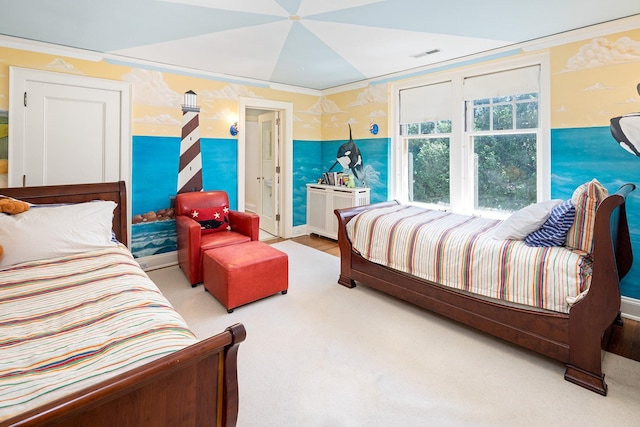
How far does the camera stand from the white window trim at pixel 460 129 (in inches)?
127

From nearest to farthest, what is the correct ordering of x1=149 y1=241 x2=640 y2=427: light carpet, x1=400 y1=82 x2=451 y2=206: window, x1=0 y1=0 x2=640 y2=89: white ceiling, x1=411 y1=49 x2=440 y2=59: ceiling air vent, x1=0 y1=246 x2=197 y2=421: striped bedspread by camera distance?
A: x1=0 y1=246 x2=197 y2=421: striped bedspread, x1=149 y1=241 x2=640 y2=427: light carpet, x1=0 y1=0 x2=640 y2=89: white ceiling, x1=411 y1=49 x2=440 y2=59: ceiling air vent, x1=400 y1=82 x2=451 y2=206: window

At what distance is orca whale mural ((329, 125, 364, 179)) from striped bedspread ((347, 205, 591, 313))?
68.6 inches

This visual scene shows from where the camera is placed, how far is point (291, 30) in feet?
9.84

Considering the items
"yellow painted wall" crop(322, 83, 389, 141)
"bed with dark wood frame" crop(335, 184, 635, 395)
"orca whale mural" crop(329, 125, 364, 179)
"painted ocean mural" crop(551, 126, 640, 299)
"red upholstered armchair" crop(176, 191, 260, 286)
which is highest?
"yellow painted wall" crop(322, 83, 389, 141)

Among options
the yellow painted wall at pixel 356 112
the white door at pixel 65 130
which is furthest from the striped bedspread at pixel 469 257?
the white door at pixel 65 130

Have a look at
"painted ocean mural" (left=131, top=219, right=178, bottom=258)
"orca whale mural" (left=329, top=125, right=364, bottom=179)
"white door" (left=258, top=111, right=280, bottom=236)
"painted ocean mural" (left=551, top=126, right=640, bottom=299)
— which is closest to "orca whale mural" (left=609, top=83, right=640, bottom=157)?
"painted ocean mural" (left=551, top=126, right=640, bottom=299)

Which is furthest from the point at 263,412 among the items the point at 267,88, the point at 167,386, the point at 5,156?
the point at 267,88

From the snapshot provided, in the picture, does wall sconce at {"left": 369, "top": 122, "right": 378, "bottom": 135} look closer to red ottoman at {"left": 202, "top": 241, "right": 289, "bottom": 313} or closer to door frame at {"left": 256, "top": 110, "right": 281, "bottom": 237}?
door frame at {"left": 256, "top": 110, "right": 281, "bottom": 237}

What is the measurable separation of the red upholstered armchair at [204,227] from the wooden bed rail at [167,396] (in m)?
2.43

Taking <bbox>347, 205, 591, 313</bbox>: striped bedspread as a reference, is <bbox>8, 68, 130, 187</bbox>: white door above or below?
above

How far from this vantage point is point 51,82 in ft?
10.9

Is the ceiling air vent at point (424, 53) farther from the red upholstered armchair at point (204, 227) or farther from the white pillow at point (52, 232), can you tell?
the white pillow at point (52, 232)

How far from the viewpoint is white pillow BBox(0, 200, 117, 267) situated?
7.23 ft

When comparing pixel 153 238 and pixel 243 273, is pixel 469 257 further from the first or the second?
pixel 153 238
